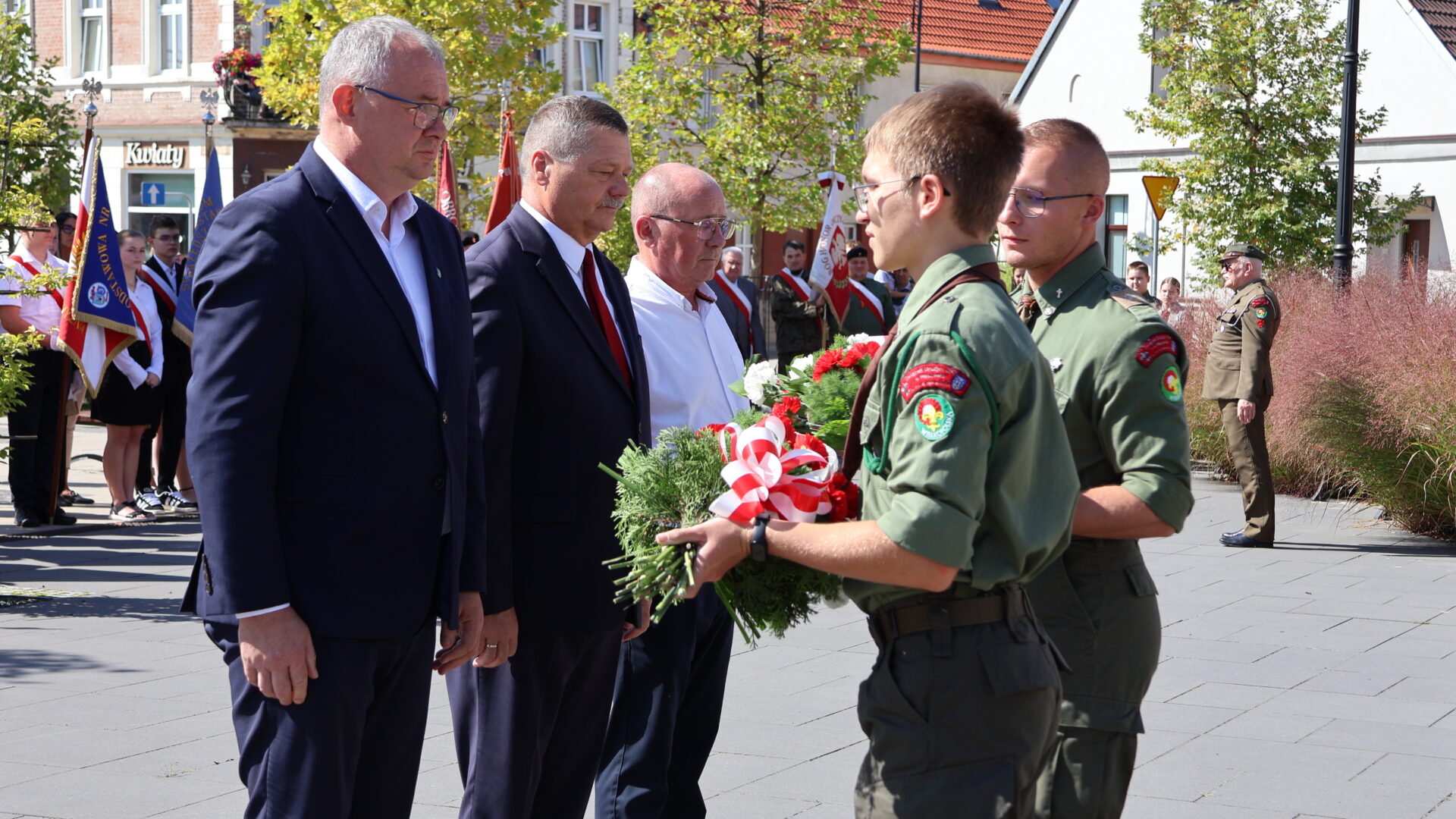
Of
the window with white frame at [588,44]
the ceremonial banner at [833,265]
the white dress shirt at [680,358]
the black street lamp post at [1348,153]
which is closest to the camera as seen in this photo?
the white dress shirt at [680,358]

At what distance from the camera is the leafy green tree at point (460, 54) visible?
966 inches

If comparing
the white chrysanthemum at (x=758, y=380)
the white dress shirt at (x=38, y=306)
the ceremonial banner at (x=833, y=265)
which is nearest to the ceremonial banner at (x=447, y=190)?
the ceremonial banner at (x=833, y=265)

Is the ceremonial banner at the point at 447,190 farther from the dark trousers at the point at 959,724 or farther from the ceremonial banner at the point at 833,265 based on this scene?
the dark trousers at the point at 959,724

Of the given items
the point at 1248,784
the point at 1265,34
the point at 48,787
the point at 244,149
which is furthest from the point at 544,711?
the point at 244,149

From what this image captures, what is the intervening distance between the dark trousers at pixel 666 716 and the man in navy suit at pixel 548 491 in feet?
1.22

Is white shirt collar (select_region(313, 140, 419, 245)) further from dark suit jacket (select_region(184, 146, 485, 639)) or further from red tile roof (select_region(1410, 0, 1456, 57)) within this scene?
red tile roof (select_region(1410, 0, 1456, 57))

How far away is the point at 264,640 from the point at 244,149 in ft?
102

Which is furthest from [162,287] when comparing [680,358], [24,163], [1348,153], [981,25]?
[981,25]

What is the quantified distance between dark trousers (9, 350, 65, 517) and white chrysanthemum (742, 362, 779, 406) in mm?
9211

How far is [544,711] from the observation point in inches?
155

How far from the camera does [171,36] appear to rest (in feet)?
107

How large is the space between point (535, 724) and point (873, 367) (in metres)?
1.56

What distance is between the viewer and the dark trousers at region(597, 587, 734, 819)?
4430 mm

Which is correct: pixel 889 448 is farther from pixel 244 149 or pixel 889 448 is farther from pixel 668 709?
pixel 244 149
